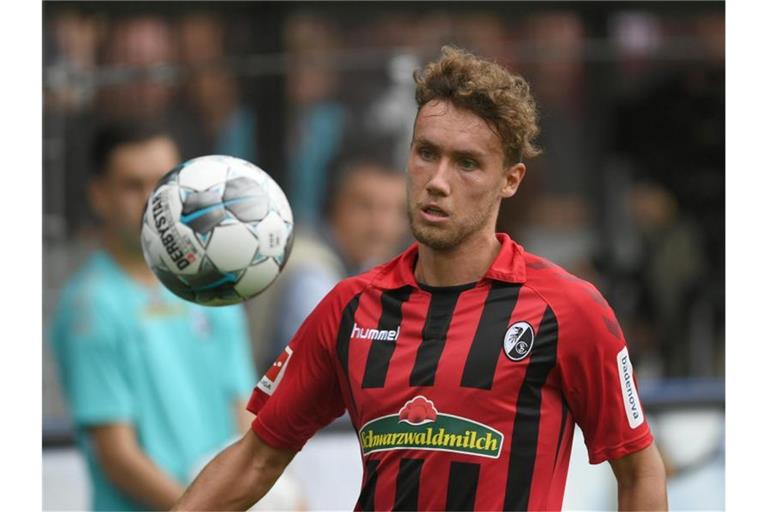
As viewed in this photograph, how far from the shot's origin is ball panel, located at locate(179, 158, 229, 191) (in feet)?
15.4

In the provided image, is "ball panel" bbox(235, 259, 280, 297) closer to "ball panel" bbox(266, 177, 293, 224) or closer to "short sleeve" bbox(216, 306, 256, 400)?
"ball panel" bbox(266, 177, 293, 224)

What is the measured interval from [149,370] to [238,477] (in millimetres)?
2728

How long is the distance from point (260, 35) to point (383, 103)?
102 cm

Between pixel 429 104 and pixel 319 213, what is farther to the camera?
pixel 319 213

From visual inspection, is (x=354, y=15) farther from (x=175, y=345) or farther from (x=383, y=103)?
(x=175, y=345)

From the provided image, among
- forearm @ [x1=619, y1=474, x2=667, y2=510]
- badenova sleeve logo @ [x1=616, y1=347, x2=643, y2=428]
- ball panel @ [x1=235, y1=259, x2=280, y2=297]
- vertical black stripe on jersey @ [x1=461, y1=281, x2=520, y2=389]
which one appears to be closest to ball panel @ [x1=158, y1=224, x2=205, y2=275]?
ball panel @ [x1=235, y1=259, x2=280, y2=297]

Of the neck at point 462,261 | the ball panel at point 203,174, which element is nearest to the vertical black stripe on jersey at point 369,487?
the neck at point 462,261

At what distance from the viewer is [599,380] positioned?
4.05 meters

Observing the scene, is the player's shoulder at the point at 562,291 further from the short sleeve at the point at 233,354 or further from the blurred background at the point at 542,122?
the blurred background at the point at 542,122

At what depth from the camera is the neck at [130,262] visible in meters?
7.30

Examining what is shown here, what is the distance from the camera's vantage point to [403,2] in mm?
9938

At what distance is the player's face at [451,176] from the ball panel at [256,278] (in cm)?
69

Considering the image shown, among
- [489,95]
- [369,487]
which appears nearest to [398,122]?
[489,95]

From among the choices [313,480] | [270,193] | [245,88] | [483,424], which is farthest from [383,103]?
[483,424]
